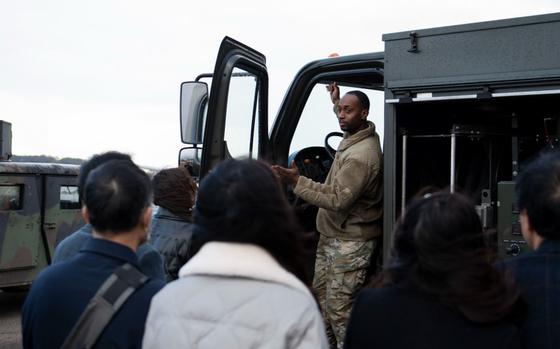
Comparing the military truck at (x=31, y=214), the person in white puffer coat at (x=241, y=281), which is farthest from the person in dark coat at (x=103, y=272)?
the military truck at (x=31, y=214)

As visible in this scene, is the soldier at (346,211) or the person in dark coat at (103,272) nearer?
the person in dark coat at (103,272)

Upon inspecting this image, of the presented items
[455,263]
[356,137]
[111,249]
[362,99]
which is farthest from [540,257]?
[362,99]

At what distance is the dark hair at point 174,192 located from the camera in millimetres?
3641

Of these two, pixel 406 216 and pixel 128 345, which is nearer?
pixel 406 216

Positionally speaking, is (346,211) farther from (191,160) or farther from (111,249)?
(111,249)

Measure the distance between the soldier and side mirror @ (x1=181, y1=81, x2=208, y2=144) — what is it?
540 millimetres

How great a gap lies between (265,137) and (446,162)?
1.22 m

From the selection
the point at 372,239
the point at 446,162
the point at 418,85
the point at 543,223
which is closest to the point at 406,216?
the point at 543,223

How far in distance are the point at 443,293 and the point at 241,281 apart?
20.0 inches

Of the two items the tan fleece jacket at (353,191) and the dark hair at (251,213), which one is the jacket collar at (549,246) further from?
the tan fleece jacket at (353,191)

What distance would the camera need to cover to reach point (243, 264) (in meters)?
1.72

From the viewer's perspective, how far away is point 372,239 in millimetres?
4180

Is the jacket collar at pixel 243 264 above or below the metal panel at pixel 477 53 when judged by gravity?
below

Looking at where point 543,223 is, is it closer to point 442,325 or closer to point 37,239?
point 442,325
